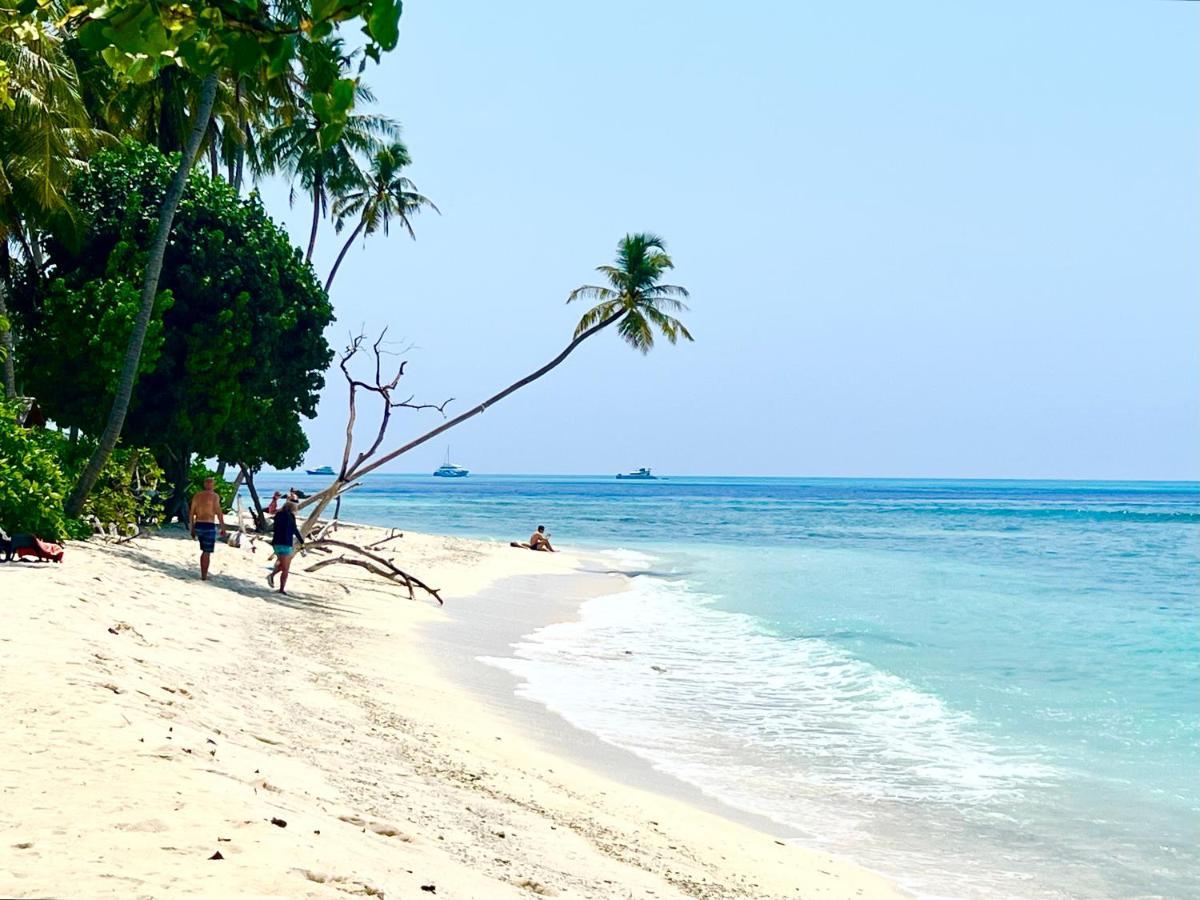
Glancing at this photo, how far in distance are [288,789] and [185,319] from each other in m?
16.5

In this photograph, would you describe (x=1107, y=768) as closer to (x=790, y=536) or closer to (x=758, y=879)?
(x=758, y=879)

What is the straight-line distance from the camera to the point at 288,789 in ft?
18.3

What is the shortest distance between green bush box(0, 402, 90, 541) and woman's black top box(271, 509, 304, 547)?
118 inches

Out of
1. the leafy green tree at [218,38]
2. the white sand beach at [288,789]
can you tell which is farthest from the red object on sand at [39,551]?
the leafy green tree at [218,38]

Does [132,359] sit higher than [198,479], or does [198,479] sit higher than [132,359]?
[132,359]

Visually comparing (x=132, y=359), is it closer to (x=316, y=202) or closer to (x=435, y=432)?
(x=435, y=432)

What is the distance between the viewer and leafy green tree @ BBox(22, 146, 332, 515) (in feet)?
61.3

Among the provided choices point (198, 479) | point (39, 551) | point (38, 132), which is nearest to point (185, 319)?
point (38, 132)

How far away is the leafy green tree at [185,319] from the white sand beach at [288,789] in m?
7.81

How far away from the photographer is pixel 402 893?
4355 millimetres

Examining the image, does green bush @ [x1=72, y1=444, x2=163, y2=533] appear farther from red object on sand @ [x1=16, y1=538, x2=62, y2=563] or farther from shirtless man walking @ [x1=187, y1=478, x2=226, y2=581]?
red object on sand @ [x1=16, y1=538, x2=62, y2=563]

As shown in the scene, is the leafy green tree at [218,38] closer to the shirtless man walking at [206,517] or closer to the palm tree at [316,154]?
the shirtless man walking at [206,517]

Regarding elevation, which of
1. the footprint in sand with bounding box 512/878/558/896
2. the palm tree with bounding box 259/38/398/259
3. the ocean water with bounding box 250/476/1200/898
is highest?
the palm tree with bounding box 259/38/398/259

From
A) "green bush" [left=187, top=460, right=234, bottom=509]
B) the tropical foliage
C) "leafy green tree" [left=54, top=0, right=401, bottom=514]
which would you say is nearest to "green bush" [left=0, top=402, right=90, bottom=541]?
the tropical foliage
